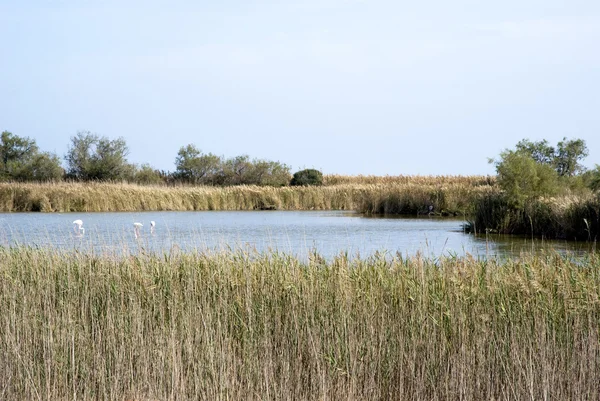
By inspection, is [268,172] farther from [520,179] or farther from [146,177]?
[520,179]

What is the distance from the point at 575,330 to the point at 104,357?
380 centimetres

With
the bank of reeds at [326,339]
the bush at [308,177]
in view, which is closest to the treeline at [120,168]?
the bush at [308,177]

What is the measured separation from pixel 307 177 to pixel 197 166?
23.7 ft

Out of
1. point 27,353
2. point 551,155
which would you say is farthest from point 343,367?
point 551,155

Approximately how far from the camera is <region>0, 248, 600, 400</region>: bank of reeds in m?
5.39

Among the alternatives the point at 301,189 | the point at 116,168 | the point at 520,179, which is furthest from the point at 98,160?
the point at 520,179

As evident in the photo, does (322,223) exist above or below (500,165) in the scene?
below

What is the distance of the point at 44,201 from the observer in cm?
2933

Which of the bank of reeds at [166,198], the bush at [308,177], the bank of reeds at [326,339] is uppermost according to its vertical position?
the bush at [308,177]

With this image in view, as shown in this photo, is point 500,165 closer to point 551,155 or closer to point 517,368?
point 517,368

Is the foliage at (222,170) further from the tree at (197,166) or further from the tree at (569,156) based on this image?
the tree at (569,156)

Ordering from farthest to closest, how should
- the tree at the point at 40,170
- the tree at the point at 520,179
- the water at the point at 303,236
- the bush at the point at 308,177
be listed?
the bush at the point at 308,177
the tree at the point at 40,170
the tree at the point at 520,179
the water at the point at 303,236

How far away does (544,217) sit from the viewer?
1950cm

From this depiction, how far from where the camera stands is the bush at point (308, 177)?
43500 millimetres
